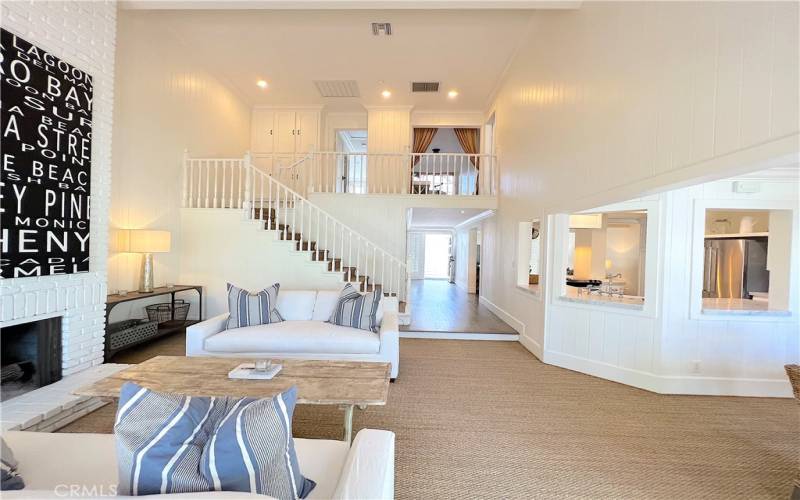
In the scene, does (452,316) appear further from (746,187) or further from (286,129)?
(286,129)

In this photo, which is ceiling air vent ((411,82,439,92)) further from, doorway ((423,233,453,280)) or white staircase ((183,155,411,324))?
doorway ((423,233,453,280))

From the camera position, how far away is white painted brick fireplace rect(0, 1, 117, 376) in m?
2.67

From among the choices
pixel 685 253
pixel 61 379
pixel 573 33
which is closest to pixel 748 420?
pixel 685 253

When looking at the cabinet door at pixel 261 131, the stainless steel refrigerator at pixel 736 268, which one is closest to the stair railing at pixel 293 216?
the cabinet door at pixel 261 131

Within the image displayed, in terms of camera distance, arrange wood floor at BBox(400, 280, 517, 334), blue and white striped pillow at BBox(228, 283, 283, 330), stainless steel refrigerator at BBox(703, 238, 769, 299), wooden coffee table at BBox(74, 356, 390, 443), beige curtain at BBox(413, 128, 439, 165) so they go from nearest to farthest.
Result: wooden coffee table at BBox(74, 356, 390, 443), blue and white striped pillow at BBox(228, 283, 283, 330), stainless steel refrigerator at BBox(703, 238, 769, 299), wood floor at BBox(400, 280, 517, 334), beige curtain at BBox(413, 128, 439, 165)

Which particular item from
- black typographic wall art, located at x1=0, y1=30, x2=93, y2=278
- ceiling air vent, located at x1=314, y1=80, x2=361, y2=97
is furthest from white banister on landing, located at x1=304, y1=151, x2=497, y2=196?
black typographic wall art, located at x1=0, y1=30, x2=93, y2=278

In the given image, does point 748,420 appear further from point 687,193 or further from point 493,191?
point 493,191

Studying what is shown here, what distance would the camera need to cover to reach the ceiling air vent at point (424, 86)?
6796 mm

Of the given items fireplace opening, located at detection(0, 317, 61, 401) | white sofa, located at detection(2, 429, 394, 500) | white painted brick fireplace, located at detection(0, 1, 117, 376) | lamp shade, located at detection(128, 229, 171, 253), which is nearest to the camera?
white sofa, located at detection(2, 429, 394, 500)

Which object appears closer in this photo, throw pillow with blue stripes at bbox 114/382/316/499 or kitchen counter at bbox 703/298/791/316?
throw pillow with blue stripes at bbox 114/382/316/499

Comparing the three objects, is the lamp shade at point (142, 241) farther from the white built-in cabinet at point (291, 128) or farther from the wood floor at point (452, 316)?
the white built-in cabinet at point (291, 128)

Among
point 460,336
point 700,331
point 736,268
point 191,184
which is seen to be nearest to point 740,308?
point 700,331

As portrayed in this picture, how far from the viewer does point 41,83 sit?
276cm

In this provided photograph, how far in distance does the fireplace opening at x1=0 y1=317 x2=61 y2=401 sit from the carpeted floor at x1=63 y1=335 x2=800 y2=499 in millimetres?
703
